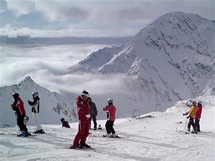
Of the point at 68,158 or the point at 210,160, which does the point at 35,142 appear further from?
the point at 210,160

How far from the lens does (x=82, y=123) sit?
48.9 feet

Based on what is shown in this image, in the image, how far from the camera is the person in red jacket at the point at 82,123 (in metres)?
14.9

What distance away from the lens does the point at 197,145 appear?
16734mm

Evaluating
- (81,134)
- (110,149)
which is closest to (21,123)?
(81,134)

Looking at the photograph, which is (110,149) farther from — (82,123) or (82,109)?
(82,109)

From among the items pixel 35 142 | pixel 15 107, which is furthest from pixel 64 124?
pixel 35 142

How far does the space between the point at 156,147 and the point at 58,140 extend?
14.8ft

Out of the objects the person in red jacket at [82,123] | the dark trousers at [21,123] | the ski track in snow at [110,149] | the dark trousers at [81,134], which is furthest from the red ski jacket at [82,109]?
the dark trousers at [21,123]

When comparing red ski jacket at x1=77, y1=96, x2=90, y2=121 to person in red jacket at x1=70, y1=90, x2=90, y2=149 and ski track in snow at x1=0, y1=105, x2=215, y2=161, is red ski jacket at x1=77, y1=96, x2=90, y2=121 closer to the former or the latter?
person in red jacket at x1=70, y1=90, x2=90, y2=149

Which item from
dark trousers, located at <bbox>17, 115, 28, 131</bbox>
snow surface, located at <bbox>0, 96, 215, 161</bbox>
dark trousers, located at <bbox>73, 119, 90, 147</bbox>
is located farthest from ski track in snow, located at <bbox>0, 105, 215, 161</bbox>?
dark trousers, located at <bbox>17, 115, 28, 131</bbox>

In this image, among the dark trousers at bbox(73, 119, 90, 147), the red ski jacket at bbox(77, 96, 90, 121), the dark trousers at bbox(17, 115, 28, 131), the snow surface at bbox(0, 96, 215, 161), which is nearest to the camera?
the snow surface at bbox(0, 96, 215, 161)

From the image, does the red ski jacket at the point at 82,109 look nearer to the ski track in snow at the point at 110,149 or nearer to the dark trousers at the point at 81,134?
the dark trousers at the point at 81,134

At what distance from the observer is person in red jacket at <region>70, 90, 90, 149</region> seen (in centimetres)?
1486

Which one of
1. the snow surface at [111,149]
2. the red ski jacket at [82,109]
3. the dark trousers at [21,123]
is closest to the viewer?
the snow surface at [111,149]
